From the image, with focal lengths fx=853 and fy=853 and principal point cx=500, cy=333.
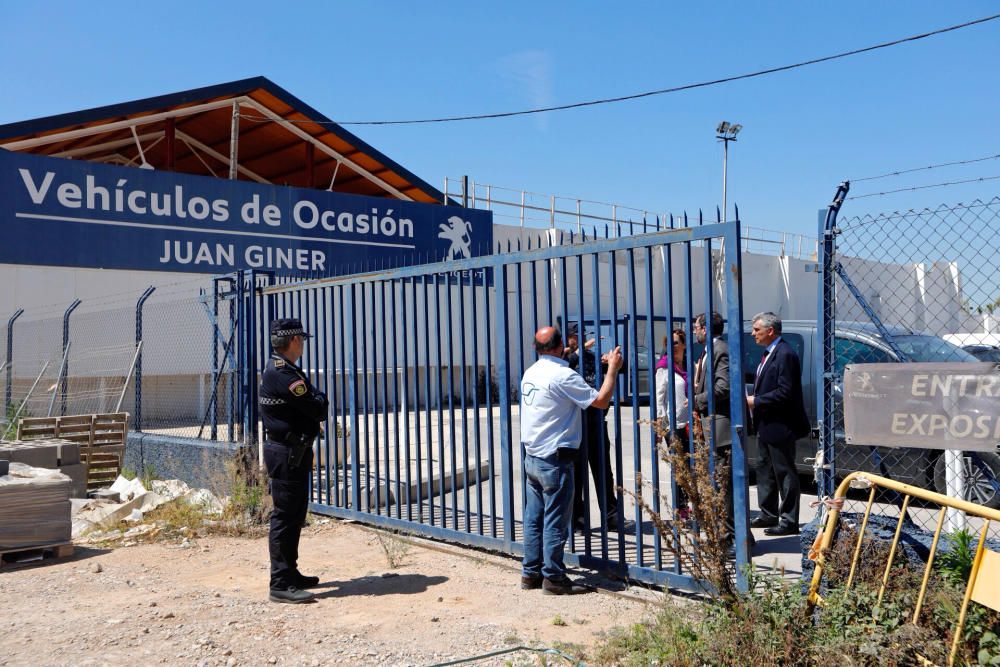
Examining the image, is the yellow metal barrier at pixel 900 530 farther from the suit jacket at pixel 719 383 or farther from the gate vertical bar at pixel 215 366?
the gate vertical bar at pixel 215 366

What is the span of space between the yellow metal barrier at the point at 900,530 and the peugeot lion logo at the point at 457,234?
57.9 ft

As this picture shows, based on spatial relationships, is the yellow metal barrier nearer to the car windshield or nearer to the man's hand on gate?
the man's hand on gate

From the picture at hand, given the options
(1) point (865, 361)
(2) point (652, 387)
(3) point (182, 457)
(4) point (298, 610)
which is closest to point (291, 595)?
(4) point (298, 610)

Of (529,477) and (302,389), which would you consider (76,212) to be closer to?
(302,389)

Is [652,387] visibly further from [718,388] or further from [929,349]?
[929,349]

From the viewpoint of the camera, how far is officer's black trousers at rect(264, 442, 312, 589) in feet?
18.4

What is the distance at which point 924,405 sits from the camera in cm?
400

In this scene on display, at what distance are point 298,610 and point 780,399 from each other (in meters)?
3.80

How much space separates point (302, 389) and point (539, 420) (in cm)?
162

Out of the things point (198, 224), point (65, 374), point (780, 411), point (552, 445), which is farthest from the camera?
point (198, 224)

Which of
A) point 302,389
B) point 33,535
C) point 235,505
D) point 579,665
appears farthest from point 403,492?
point 579,665

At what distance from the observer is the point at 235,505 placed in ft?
25.8

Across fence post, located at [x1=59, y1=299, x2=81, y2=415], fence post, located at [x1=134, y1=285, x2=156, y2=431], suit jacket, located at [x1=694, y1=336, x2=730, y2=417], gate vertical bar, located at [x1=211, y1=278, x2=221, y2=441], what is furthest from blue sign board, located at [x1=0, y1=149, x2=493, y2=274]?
suit jacket, located at [x1=694, y1=336, x2=730, y2=417]

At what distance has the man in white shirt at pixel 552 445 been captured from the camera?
5.35m
